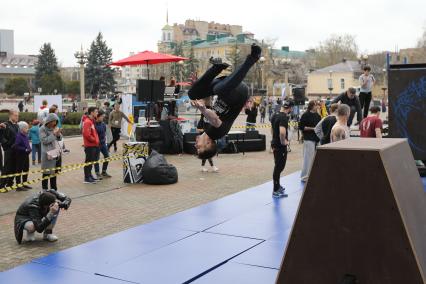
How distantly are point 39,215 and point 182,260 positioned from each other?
2595 millimetres

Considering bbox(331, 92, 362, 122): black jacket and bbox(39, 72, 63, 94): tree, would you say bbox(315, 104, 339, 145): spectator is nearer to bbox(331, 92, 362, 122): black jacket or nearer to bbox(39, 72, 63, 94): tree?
bbox(331, 92, 362, 122): black jacket

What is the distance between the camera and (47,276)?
5.74 meters

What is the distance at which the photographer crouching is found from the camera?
7.26 meters

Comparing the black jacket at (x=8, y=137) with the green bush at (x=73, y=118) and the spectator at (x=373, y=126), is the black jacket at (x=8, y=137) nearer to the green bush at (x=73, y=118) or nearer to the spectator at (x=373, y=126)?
the spectator at (x=373, y=126)

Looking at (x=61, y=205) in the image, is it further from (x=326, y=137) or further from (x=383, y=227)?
(x=326, y=137)

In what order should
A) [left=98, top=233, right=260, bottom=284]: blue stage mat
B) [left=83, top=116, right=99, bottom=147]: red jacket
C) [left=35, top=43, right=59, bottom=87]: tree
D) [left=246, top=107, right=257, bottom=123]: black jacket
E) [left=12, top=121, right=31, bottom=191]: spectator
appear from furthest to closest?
[left=35, top=43, right=59, bottom=87]: tree < [left=246, top=107, right=257, bottom=123]: black jacket < [left=83, top=116, right=99, bottom=147]: red jacket < [left=12, top=121, right=31, bottom=191]: spectator < [left=98, top=233, right=260, bottom=284]: blue stage mat

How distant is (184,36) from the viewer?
153 metres

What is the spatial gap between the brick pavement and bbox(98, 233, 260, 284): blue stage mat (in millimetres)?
1638

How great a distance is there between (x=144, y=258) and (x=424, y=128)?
7.96m

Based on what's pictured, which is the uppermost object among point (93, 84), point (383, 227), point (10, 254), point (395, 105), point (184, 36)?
point (184, 36)

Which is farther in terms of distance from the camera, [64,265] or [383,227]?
[64,265]

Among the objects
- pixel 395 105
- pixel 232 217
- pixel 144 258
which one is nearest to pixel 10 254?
pixel 144 258

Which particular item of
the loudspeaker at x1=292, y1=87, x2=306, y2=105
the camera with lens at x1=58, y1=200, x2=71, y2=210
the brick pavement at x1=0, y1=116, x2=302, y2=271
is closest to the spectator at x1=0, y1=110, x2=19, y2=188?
the brick pavement at x1=0, y1=116, x2=302, y2=271

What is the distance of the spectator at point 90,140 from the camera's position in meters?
12.0
